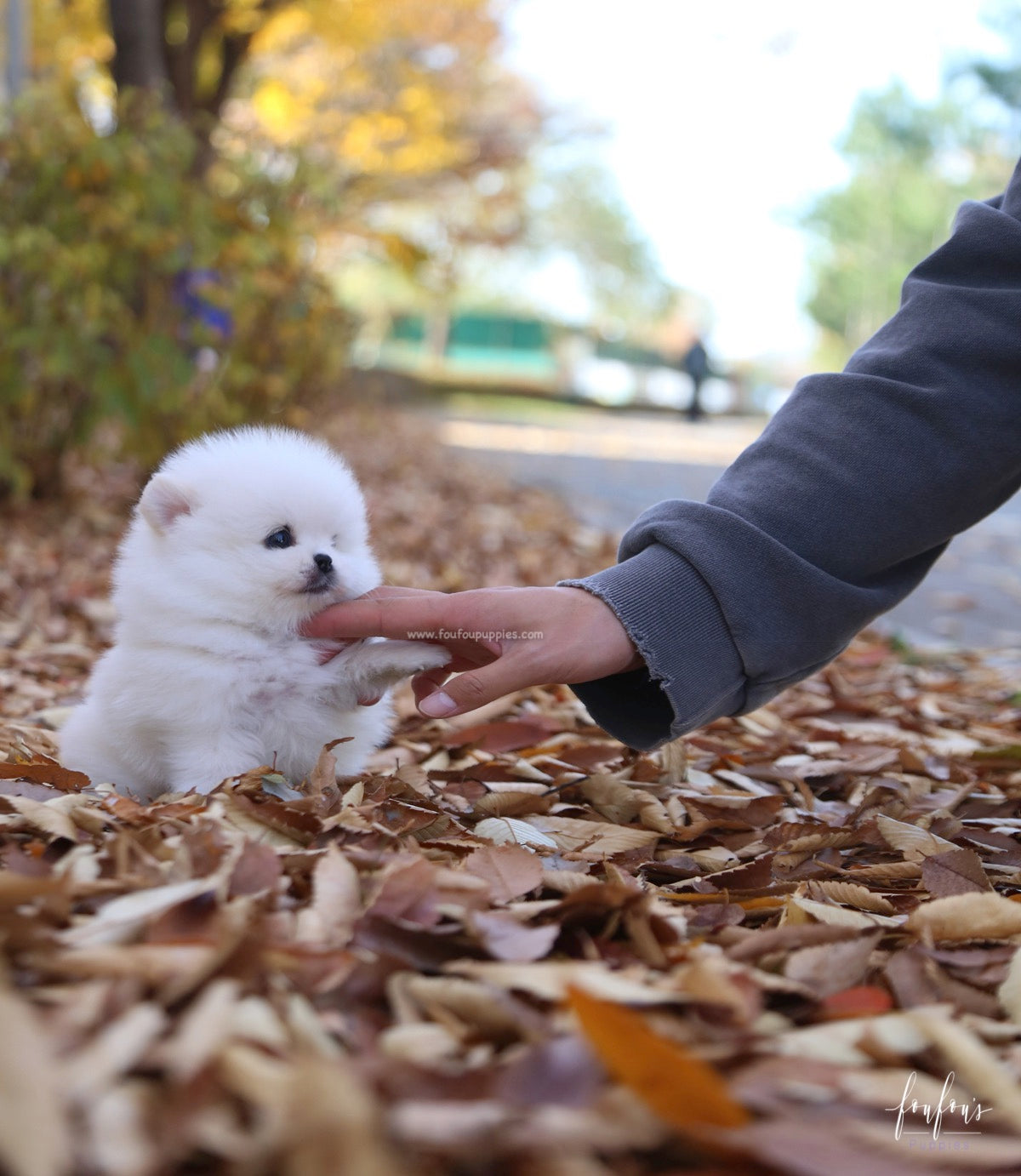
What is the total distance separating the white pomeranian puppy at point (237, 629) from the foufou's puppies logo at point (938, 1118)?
1.15 metres

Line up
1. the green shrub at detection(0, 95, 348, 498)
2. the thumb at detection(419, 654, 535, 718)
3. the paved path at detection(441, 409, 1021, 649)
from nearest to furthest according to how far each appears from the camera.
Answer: the thumb at detection(419, 654, 535, 718), the green shrub at detection(0, 95, 348, 498), the paved path at detection(441, 409, 1021, 649)

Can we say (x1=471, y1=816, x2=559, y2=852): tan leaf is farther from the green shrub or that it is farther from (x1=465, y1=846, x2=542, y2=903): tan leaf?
the green shrub

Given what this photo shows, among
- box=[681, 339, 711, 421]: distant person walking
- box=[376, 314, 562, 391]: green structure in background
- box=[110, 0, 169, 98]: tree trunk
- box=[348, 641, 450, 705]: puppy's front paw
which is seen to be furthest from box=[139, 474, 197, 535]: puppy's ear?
box=[376, 314, 562, 391]: green structure in background

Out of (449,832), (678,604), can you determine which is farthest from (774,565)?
(449,832)

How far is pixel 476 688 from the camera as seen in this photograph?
2.08 m

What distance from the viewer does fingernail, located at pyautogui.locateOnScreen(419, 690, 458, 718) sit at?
6.93 ft

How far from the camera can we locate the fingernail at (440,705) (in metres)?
2.11

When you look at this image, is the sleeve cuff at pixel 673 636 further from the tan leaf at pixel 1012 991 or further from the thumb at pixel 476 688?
the tan leaf at pixel 1012 991

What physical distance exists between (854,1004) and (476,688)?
0.83 meters

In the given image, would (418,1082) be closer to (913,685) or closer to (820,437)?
(820,437)

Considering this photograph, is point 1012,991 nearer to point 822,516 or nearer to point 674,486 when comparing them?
point 822,516

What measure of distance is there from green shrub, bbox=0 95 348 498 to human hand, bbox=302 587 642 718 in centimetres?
359

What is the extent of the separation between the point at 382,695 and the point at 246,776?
345 mm

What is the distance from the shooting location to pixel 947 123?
32.7m
